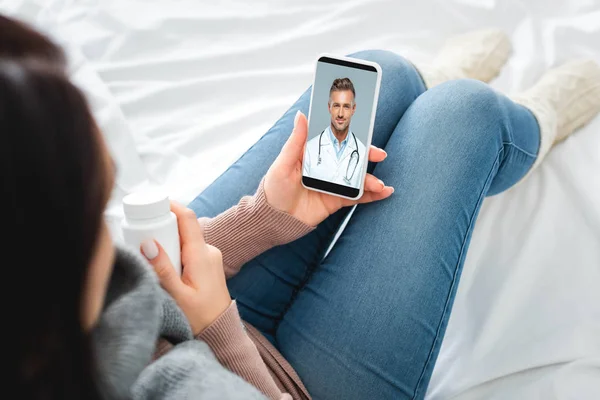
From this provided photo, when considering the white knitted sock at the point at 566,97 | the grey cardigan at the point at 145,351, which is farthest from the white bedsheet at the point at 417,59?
the grey cardigan at the point at 145,351

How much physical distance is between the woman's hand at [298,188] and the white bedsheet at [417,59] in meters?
0.25

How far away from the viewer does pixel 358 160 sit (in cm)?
65

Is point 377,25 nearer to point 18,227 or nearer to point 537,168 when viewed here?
point 537,168

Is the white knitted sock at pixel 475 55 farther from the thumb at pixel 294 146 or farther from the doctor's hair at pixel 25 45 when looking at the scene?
the doctor's hair at pixel 25 45

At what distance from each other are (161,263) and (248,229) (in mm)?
169

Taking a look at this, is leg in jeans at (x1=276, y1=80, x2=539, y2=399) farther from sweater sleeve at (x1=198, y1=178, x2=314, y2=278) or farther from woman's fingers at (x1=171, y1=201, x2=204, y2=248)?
woman's fingers at (x1=171, y1=201, x2=204, y2=248)

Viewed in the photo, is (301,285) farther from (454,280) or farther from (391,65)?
(391,65)

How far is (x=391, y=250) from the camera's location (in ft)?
2.02

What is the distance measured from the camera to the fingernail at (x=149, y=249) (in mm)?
480

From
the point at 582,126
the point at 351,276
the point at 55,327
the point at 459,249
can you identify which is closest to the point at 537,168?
the point at 582,126

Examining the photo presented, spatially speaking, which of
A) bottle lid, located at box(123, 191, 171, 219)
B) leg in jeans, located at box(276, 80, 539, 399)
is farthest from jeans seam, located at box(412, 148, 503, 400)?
bottle lid, located at box(123, 191, 171, 219)

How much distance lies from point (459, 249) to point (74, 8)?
0.94 metres

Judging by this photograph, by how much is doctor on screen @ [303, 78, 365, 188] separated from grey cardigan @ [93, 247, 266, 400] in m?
0.27

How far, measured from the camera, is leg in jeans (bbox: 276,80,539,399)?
0.58 meters
